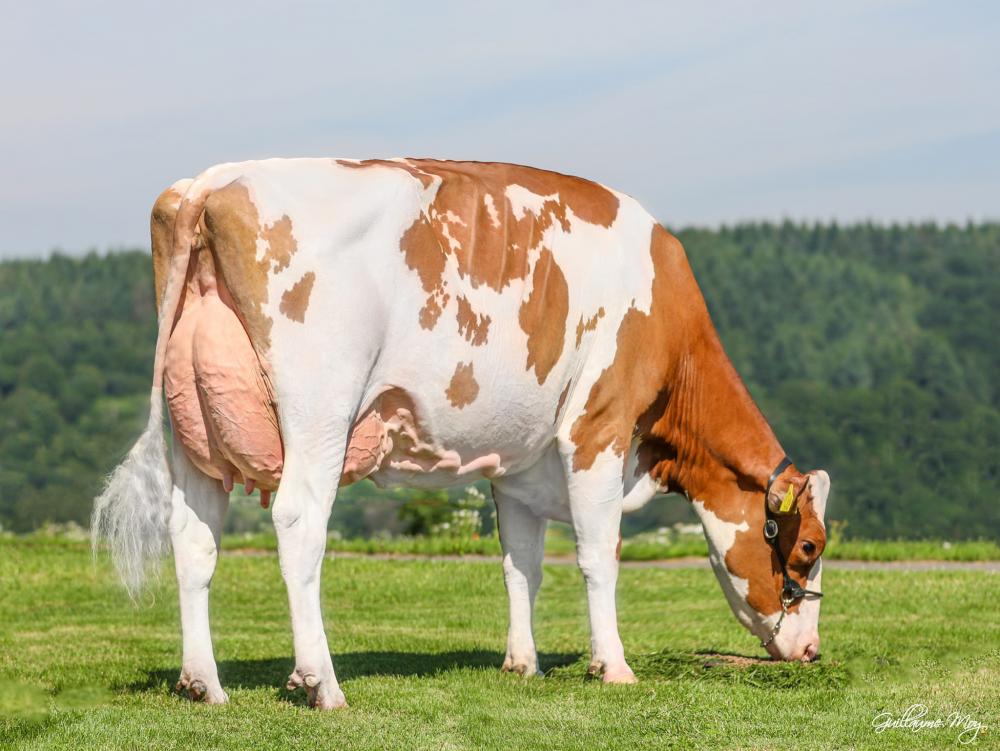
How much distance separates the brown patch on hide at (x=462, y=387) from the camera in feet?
26.6

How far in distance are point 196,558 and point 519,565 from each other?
6.97ft

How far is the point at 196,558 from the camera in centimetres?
815

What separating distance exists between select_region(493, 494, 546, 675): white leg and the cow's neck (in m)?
0.84

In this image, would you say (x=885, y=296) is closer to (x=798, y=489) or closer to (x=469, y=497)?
(x=469, y=497)

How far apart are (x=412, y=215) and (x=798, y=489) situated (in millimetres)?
3034

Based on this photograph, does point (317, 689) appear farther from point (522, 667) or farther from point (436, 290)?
point (436, 290)

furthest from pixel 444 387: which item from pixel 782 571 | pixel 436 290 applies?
pixel 782 571

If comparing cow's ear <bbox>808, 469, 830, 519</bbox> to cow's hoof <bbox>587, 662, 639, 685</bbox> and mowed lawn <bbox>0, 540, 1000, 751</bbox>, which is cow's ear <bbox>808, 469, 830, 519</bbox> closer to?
mowed lawn <bbox>0, 540, 1000, 751</bbox>

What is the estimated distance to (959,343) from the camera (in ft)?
249

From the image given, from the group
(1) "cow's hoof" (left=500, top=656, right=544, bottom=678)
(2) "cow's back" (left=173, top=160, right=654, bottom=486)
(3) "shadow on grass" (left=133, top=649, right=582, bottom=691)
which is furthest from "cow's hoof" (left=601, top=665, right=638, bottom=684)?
(2) "cow's back" (left=173, top=160, right=654, bottom=486)

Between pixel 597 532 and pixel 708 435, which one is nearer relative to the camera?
pixel 597 532

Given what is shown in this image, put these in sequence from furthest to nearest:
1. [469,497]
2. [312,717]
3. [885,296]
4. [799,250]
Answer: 1. [799,250]
2. [885,296]
3. [469,497]
4. [312,717]

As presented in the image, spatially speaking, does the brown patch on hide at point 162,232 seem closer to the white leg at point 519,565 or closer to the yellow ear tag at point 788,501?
the white leg at point 519,565

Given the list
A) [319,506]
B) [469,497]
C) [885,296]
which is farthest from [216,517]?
[885,296]
